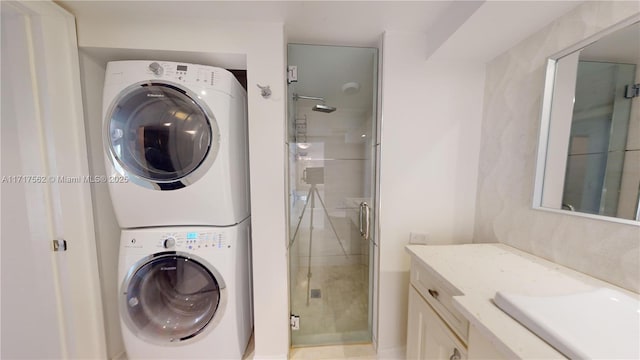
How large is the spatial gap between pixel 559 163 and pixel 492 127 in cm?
37

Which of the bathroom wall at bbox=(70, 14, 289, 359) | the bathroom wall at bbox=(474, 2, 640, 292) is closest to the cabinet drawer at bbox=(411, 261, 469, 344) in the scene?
the bathroom wall at bbox=(474, 2, 640, 292)

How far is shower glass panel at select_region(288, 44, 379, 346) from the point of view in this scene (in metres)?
1.37

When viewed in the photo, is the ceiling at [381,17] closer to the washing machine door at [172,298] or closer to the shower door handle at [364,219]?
the shower door handle at [364,219]

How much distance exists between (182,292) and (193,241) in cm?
36

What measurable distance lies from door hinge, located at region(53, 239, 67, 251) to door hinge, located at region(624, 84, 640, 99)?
240cm

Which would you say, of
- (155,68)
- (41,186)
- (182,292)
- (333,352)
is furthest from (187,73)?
(333,352)

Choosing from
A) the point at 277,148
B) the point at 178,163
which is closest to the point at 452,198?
the point at 277,148

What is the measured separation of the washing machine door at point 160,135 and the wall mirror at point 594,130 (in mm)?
1600

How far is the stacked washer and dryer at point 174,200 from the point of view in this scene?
3.30 ft

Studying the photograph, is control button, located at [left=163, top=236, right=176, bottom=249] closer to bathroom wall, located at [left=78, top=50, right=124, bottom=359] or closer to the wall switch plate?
bathroom wall, located at [left=78, top=50, right=124, bottom=359]

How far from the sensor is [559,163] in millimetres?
886

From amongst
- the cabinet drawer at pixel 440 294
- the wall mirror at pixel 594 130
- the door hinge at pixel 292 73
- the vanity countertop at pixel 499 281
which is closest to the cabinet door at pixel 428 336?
the cabinet drawer at pixel 440 294

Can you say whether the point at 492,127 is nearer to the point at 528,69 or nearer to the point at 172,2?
the point at 528,69

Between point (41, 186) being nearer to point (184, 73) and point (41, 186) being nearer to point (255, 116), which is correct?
point (184, 73)
